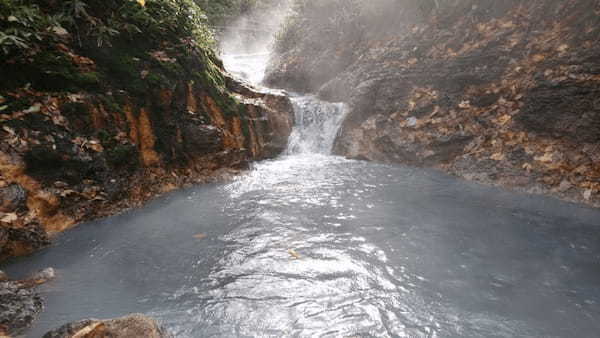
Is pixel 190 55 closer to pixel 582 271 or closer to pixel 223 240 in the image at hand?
pixel 223 240

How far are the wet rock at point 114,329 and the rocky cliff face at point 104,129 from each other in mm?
2491

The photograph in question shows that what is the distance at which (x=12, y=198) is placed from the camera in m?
4.41

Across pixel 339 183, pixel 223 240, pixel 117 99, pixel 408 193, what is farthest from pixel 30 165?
pixel 408 193

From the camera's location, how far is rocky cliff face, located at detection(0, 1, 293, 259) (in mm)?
4719

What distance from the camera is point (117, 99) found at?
20.5ft

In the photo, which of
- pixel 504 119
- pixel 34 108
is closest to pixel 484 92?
pixel 504 119

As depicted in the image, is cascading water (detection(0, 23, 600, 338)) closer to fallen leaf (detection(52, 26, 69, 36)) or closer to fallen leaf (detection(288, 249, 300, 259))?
fallen leaf (detection(288, 249, 300, 259))

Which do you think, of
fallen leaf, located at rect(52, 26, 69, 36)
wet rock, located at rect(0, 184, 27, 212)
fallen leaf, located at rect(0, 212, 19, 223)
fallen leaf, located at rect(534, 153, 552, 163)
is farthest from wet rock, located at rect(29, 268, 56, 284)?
fallen leaf, located at rect(534, 153, 552, 163)

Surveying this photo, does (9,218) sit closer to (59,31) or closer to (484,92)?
(59,31)

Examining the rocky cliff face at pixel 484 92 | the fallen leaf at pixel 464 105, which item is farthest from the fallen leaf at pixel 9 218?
the fallen leaf at pixel 464 105

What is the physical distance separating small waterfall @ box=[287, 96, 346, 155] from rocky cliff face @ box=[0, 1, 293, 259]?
224 cm

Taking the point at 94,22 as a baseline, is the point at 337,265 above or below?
below

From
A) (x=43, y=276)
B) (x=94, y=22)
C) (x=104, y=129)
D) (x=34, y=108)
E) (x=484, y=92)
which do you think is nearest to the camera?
(x=43, y=276)

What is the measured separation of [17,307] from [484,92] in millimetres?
10196
